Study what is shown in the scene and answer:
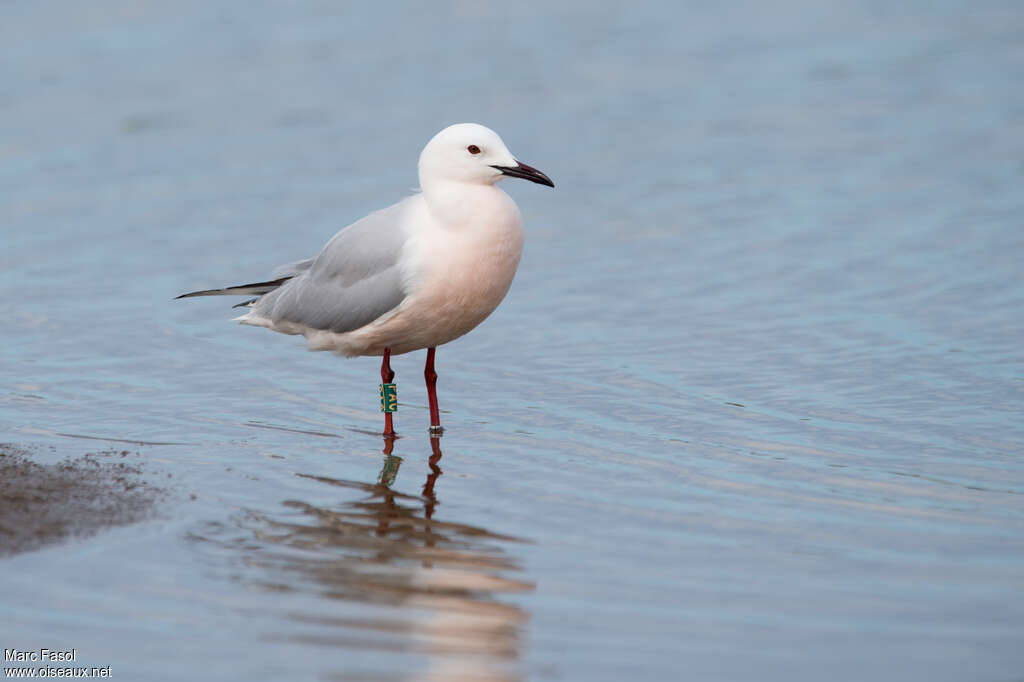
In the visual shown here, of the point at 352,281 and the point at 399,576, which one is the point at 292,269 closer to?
the point at 352,281

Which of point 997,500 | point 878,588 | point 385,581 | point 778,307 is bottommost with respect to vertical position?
point 385,581

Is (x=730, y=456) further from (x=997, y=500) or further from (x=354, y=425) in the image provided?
(x=354, y=425)

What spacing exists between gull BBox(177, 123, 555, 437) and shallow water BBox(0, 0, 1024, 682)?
60cm

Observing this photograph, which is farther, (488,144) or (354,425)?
(354,425)

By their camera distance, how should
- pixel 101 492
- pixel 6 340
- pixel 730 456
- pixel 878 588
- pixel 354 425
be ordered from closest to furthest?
pixel 878 588 → pixel 101 492 → pixel 730 456 → pixel 354 425 → pixel 6 340

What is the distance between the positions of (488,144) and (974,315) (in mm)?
4181

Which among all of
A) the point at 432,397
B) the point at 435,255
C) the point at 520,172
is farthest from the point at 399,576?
the point at 520,172

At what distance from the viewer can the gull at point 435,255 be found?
7.59m

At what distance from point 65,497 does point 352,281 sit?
2.06 metres

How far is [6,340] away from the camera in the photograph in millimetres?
10062

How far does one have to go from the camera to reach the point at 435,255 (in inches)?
298

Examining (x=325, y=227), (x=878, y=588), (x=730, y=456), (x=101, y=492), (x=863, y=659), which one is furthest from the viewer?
(x=325, y=227)

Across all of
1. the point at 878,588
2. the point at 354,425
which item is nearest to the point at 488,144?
the point at 354,425

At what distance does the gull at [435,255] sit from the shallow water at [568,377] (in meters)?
0.60
